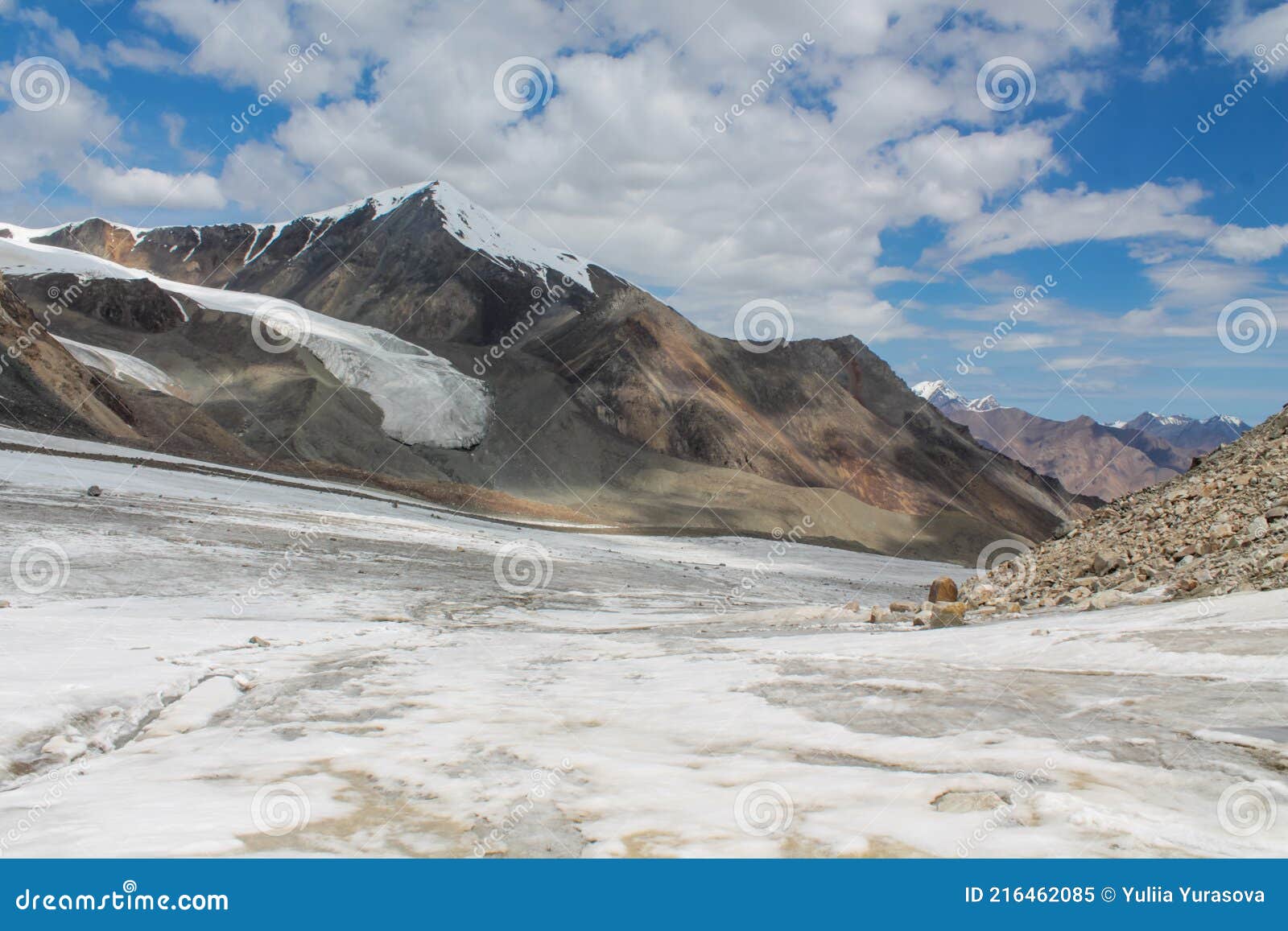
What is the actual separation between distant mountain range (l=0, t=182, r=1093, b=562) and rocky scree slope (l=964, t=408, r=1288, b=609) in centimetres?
3318

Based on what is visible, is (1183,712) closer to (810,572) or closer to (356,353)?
(810,572)

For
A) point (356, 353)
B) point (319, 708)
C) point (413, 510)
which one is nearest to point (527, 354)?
point (356, 353)
